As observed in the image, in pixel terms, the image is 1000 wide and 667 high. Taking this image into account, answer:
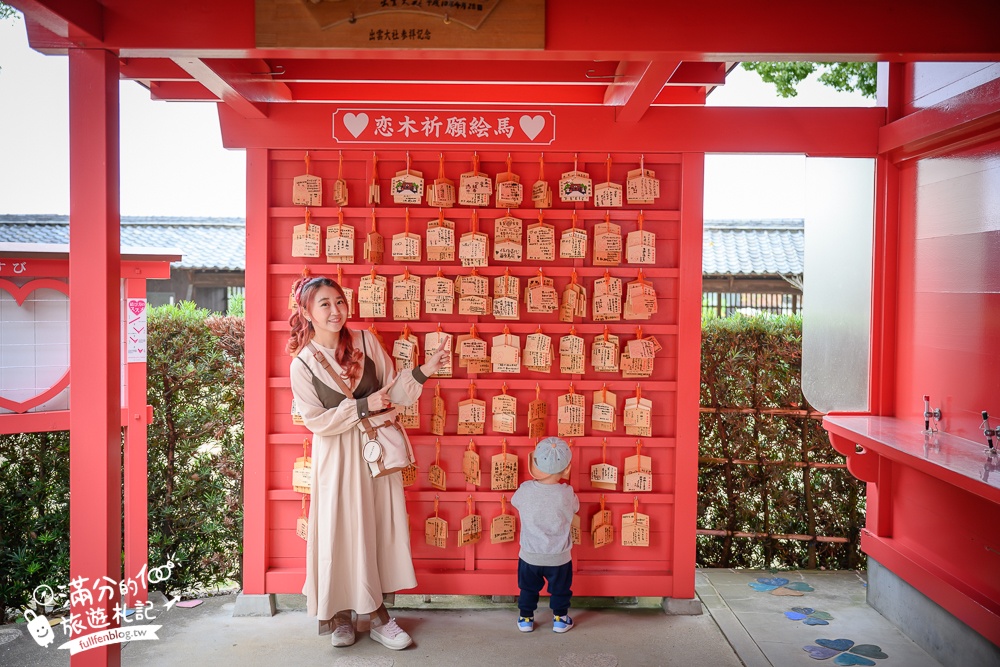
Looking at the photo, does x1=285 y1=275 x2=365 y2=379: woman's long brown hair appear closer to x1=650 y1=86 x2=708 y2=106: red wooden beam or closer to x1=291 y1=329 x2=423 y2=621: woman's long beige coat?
x1=291 y1=329 x2=423 y2=621: woman's long beige coat

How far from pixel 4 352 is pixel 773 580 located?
4881 mm

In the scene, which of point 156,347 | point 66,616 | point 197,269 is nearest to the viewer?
point 66,616

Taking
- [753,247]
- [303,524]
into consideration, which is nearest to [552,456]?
[303,524]

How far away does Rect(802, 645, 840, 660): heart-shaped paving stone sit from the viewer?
3.81 m

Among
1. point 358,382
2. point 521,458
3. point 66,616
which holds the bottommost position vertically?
point 66,616

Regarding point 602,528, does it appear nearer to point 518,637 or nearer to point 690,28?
point 518,637

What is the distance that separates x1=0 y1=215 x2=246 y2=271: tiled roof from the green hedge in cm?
908

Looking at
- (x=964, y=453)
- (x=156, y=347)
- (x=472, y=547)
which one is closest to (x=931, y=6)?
(x=964, y=453)

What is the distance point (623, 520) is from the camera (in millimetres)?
4387

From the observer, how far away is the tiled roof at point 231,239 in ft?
41.0

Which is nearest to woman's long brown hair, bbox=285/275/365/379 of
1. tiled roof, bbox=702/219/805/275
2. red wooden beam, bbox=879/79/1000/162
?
red wooden beam, bbox=879/79/1000/162

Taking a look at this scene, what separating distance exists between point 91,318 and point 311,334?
3.95 feet

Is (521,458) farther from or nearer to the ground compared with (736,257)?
nearer to the ground

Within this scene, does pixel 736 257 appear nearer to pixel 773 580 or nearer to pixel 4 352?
pixel 773 580
